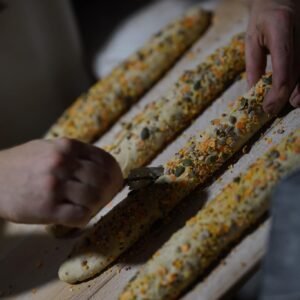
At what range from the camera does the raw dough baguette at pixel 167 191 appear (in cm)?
95

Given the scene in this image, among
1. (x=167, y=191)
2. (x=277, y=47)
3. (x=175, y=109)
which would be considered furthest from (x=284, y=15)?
(x=167, y=191)

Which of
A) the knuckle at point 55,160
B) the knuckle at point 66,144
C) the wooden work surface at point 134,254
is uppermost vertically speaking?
the knuckle at point 66,144

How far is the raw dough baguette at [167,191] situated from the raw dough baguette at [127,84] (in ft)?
1.10

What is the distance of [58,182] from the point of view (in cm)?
89

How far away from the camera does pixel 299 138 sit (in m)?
0.88

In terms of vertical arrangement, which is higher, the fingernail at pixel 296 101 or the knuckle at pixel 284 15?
the knuckle at pixel 284 15

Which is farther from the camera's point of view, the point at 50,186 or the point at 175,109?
the point at 175,109

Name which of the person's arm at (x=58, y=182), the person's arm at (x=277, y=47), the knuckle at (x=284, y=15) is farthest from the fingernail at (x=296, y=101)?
the person's arm at (x=58, y=182)

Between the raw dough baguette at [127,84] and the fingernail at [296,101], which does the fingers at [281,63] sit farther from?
the raw dough baguette at [127,84]

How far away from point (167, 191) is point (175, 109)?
24 centimetres

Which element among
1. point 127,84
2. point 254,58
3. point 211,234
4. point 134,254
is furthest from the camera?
point 127,84

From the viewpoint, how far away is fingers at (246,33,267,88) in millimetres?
1046

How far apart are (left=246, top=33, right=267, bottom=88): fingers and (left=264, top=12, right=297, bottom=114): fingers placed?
5cm

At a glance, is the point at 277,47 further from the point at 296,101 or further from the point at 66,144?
the point at 66,144
